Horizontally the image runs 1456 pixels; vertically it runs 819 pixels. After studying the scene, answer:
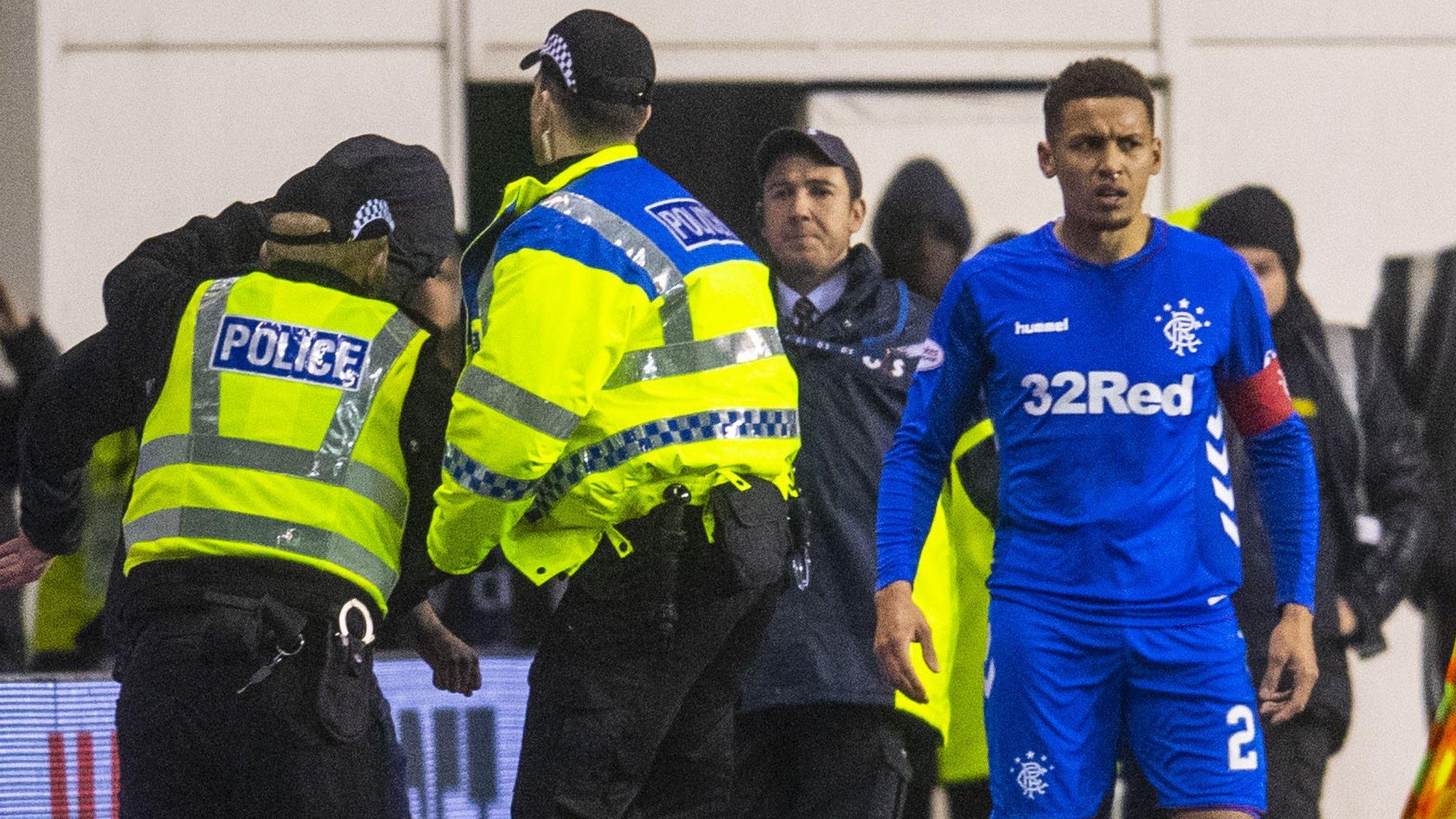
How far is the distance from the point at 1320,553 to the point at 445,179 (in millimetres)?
2711

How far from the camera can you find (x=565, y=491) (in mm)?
4641

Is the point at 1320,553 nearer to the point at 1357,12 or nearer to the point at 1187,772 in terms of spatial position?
the point at 1187,772

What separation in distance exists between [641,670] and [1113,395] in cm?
111

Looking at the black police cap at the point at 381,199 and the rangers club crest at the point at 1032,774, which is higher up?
the black police cap at the point at 381,199

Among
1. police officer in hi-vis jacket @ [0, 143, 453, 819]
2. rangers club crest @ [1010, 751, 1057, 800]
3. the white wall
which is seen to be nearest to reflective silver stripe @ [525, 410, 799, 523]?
police officer in hi-vis jacket @ [0, 143, 453, 819]

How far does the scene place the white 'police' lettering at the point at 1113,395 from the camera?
15.4 ft

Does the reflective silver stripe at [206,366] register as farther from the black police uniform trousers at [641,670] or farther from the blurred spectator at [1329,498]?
the blurred spectator at [1329,498]

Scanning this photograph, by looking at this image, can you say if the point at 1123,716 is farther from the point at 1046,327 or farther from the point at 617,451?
the point at 617,451

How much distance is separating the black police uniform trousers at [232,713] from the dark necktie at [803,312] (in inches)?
79.5

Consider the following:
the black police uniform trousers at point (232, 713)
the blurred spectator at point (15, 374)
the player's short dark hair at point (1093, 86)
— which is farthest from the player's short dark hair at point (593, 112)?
the blurred spectator at point (15, 374)

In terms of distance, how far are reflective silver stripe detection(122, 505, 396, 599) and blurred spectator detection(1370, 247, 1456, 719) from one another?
438 cm

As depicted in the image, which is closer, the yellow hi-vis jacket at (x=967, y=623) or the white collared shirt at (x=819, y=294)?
the white collared shirt at (x=819, y=294)

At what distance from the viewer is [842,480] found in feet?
19.6

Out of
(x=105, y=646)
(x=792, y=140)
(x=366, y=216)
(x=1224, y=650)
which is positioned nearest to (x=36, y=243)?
(x=105, y=646)
